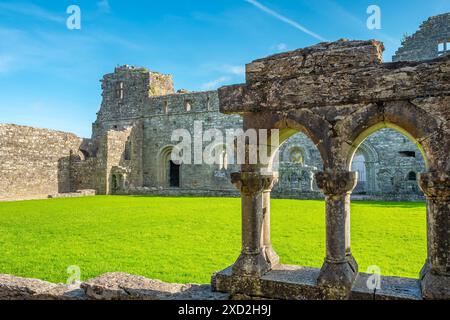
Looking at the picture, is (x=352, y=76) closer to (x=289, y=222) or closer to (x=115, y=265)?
(x=115, y=265)

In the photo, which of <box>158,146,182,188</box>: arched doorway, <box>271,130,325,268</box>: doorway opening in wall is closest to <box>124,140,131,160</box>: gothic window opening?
<box>158,146,182,188</box>: arched doorway

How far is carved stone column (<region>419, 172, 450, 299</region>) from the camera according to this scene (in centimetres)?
291

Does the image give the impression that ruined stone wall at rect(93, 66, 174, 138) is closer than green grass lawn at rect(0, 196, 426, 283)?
No

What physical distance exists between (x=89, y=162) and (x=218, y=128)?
364 inches

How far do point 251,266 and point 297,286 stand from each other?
506mm

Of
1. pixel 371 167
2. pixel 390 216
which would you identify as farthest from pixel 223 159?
pixel 390 216

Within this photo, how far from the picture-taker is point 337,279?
10.6ft

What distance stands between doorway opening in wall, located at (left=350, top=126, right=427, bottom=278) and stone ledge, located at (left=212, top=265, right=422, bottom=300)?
0.49m

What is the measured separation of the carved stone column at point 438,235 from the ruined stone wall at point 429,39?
79.2 ft

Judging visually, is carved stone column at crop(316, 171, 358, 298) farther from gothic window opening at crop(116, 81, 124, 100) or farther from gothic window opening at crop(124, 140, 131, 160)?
gothic window opening at crop(116, 81, 124, 100)

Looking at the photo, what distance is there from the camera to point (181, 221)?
10047 mm

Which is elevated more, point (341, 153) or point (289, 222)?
point (341, 153)
